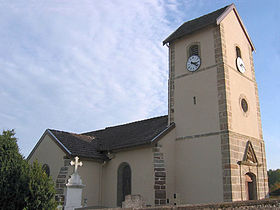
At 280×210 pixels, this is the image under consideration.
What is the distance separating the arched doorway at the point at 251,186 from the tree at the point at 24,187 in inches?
397

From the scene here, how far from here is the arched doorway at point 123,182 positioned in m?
17.4

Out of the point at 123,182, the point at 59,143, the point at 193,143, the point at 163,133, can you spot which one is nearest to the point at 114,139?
the point at 123,182

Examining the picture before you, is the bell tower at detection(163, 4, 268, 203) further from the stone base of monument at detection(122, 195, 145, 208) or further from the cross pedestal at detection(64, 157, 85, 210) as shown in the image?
the cross pedestal at detection(64, 157, 85, 210)

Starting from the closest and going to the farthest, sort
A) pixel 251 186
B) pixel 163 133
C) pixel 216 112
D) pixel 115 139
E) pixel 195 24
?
pixel 216 112, pixel 251 186, pixel 163 133, pixel 195 24, pixel 115 139

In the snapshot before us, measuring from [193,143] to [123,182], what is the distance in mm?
4697

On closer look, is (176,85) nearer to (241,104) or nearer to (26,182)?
(241,104)

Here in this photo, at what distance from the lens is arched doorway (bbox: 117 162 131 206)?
17.4 meters

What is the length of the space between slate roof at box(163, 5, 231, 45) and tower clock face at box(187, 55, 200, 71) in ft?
5.25

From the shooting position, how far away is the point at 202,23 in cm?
1812

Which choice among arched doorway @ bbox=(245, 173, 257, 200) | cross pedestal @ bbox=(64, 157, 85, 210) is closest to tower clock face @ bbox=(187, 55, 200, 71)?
arched doorway @ bbox=(245, 173, 257, 200)

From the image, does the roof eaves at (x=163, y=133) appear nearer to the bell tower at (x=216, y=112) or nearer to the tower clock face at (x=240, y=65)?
the bell tower at (x=216, y=112)

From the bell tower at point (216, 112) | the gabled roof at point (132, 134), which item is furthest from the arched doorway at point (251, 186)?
the gabled roof at point (132, 134)

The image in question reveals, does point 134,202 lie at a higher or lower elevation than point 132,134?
lower

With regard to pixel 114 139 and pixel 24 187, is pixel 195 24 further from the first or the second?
pixel 24 187
